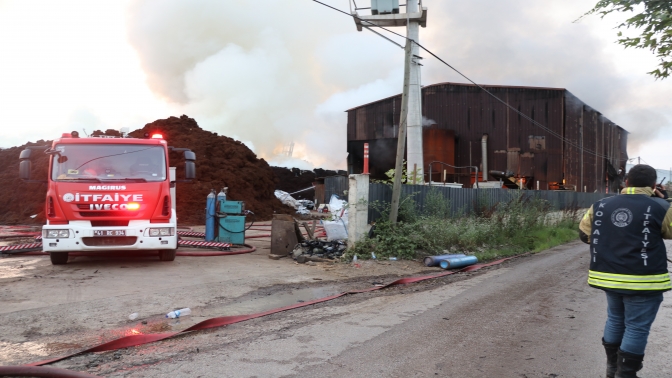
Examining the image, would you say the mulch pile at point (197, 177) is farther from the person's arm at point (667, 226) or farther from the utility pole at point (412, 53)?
the person's arm at point (667, 226)

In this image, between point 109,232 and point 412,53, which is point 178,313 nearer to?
point 109,232

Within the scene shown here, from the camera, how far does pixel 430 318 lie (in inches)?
247

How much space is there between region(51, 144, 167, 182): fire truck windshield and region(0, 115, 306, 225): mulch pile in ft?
41.0

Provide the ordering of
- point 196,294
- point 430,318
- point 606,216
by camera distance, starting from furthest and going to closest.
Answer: point 196,294 → point 430,318 → point 606,216

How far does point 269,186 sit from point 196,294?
20.7m

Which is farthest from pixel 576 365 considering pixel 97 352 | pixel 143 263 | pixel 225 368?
pixel 143 263

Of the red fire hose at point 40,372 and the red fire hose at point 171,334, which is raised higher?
the red fire hose at point 40,372

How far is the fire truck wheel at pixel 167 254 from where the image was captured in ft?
34.5

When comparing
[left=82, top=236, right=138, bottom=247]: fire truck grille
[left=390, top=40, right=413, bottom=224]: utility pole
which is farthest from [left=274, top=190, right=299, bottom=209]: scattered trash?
[left=82, top=236, right=138, bottom=247]: fire truck grille

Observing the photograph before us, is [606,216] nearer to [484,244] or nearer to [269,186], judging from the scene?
[484,244]

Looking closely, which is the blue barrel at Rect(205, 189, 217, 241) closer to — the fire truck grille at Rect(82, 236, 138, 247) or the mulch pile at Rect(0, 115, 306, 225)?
the fire truck grille at Rect(82, 236, 138, 247)

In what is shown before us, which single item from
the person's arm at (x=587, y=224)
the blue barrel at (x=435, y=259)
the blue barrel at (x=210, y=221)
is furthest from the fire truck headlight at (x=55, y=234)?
the person's arm at (x=587, y=224)

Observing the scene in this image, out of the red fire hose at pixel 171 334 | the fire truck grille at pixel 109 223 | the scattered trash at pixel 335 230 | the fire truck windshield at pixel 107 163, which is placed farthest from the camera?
the scattered trash at pixel 335 230

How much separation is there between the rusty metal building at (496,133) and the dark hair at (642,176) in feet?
86.1
